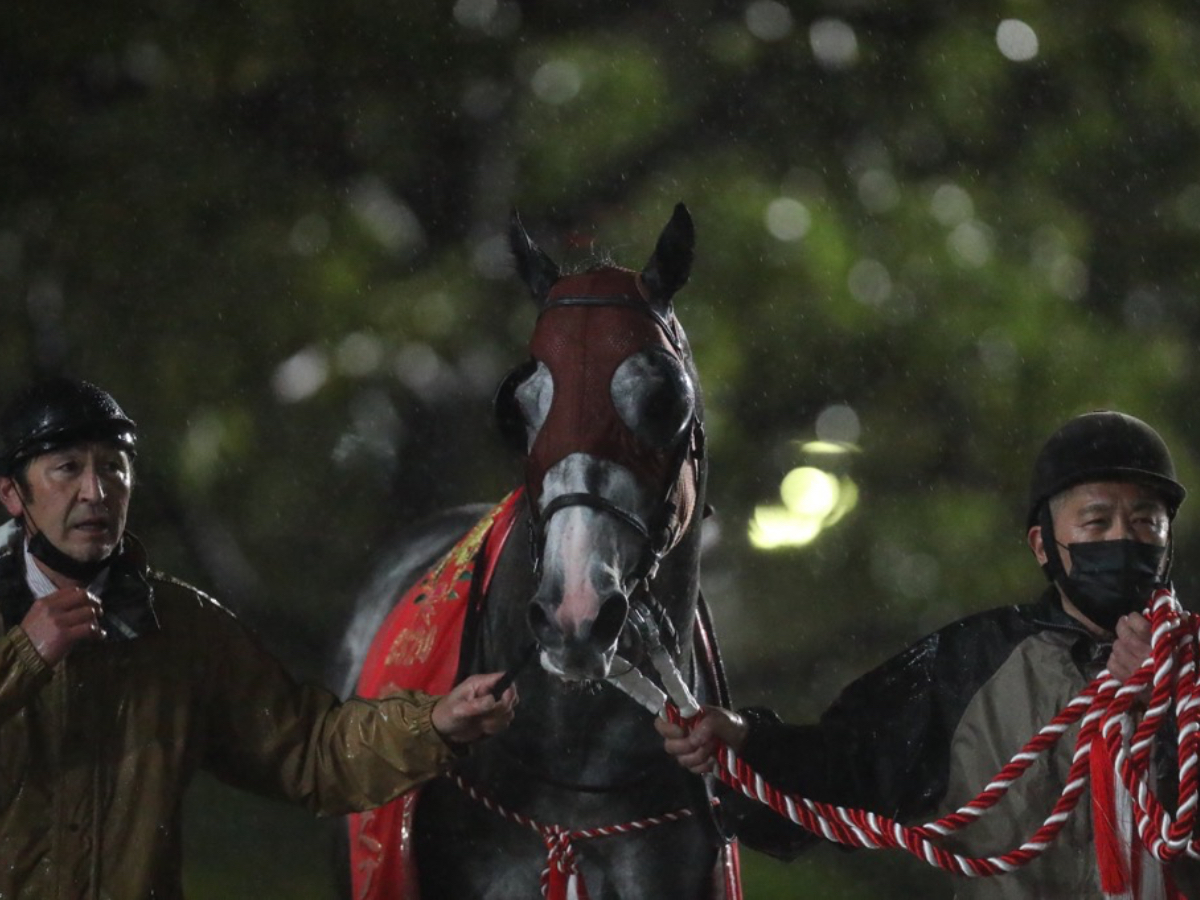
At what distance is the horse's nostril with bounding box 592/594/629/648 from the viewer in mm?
2590

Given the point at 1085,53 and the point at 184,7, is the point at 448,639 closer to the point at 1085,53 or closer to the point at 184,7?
the point at 184,7

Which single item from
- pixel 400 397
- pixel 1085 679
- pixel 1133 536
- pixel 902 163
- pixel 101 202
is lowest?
pixel 1085 679

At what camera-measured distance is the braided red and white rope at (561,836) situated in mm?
2906

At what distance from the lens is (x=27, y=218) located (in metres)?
6.34

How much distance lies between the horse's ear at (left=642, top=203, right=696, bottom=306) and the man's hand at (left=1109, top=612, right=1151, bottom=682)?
0.93m

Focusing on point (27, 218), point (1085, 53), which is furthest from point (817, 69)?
point (27, 218)

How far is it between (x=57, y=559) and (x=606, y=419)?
2.97 ft

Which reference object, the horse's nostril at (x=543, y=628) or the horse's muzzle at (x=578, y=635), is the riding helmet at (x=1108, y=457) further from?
the horse's nostril at (x=543, y=628)

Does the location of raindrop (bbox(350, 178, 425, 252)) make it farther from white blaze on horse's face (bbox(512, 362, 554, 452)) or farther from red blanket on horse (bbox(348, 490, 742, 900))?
white blaze on horse's face (bbox(512, 362, 554, 452))

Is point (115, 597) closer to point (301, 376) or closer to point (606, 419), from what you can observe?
point (606, 419)

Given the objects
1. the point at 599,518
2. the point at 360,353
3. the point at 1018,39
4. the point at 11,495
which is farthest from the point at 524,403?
the point at 1018,39

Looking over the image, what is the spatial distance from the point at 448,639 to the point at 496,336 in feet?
10.5

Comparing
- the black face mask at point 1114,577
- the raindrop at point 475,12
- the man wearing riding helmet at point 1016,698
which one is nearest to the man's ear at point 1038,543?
the man wearing riding helmet at point 1016,698

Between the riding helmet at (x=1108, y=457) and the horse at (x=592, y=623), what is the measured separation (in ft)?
2.02
